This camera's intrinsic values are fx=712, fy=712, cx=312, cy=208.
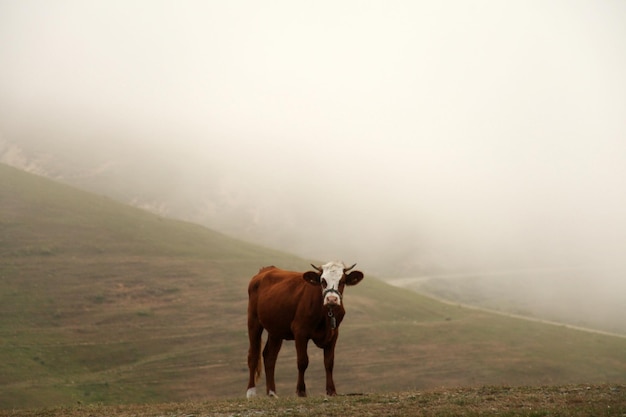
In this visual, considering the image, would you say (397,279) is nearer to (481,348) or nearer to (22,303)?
(481,348)

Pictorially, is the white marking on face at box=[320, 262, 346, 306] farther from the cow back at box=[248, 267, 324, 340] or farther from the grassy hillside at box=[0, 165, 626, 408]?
the grassy hillside at box=[0, 165, 626, 408]

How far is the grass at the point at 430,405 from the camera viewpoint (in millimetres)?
14664

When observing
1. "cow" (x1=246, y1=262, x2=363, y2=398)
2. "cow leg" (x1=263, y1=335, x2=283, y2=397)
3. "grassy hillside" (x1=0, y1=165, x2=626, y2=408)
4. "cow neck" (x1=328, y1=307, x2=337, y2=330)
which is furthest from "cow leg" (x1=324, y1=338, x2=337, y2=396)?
"grassy hillside" (x1=0, y1=165, x2=626, y2=408)

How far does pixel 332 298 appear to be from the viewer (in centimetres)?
1711

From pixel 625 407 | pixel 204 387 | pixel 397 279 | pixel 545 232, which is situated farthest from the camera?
pixel 545 232

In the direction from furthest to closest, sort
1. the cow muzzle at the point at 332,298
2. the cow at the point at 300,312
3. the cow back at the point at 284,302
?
the cow back at the point at 284,302 → the cow at the point at 300,312 → the cow muzzle at the point at 332,298

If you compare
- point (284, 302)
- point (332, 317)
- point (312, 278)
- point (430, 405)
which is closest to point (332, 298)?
point (332, 317)

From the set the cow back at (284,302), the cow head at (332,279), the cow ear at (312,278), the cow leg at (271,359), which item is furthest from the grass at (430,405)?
the cow ear at (312,278)

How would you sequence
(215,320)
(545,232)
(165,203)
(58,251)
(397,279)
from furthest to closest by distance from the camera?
(545,232) → (165,203) → (397,279) → (58,251) → (215,320)

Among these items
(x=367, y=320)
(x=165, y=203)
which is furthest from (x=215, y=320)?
(x=165, y=203)

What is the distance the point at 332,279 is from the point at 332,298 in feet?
2.12

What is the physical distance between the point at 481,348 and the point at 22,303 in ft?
140

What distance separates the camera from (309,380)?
54.7m

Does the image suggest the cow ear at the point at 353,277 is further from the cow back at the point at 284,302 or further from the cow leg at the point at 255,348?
the cow leg at the point at 255,348
